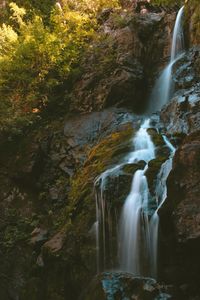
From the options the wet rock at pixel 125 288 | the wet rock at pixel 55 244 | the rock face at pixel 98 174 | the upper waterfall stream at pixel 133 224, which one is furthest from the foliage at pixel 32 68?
the wet rock at pixel 125 288

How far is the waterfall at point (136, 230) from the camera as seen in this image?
689cm

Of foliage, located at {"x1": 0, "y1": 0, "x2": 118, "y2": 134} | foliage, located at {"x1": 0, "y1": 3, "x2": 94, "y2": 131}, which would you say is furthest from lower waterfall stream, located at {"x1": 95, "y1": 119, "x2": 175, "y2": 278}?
foliage, located at {"x1": 0, "y1": 3, "x2": 94, "y2": 131}

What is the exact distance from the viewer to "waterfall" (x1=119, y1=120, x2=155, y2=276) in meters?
6.89

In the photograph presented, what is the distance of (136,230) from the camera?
23.0 feet

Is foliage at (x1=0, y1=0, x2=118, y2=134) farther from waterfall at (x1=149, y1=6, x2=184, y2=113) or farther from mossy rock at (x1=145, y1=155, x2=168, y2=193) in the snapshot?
mossy rock at (x1=145, y1=155, x2=168, y2=193)

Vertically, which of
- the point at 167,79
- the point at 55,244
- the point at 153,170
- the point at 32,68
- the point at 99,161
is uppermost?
the point at 32,68

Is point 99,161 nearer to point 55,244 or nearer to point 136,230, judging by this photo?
point 55,244

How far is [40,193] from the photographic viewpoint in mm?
10516

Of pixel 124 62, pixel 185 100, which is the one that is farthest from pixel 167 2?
pixel 185 100

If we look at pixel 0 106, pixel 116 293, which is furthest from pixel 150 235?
pixel 0 106

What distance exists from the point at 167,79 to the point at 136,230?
601 cm

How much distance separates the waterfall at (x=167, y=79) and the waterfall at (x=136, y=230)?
4.43 meters

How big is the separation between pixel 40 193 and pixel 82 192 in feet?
8.48

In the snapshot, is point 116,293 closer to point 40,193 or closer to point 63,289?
point 63,289
